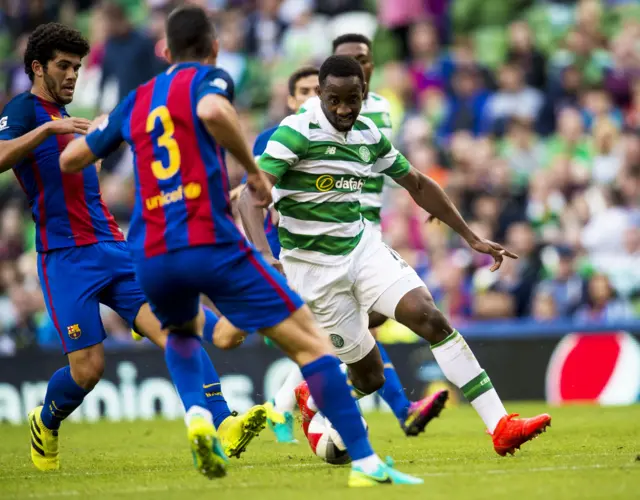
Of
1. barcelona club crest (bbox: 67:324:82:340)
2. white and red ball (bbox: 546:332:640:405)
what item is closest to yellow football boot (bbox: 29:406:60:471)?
barcelona club crest (bbox: 67:324:82:340)

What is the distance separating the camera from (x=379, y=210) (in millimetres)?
9383

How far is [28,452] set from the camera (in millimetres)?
9656

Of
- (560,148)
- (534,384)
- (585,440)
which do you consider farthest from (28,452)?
(560,148)

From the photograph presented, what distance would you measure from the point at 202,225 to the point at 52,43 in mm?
2655

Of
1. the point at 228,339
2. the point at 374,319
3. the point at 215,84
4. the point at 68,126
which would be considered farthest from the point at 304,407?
the point at 215,84

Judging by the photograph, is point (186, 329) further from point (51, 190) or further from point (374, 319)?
point (374, 319)

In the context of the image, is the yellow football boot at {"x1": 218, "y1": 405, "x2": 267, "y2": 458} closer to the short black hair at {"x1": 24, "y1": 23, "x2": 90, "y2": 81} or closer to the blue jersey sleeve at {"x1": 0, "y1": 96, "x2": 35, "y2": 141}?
the blue jersey sleeve at {"x1": 0, "y1": 96, "x2": 35, "y2": 141}

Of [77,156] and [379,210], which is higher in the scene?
[77,156]

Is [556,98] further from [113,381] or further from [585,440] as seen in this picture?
[585,440]

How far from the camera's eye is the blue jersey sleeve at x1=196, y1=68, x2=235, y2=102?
598 centimetres

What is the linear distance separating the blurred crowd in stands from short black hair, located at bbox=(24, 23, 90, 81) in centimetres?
538

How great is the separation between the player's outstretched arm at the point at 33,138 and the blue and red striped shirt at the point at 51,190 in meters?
0.39

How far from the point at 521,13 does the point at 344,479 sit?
42.8 feet

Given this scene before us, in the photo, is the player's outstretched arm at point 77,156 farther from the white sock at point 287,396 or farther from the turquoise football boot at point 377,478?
the white sock at point 287,396
